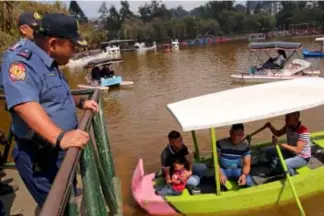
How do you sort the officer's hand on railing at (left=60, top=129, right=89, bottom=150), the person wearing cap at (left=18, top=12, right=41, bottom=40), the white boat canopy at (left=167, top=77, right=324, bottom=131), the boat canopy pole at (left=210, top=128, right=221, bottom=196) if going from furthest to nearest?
the boat canopy pole at (left=210, top=128, right=221, bottom=196) < the white boat canopy at (left=167, top=77, right=324, bottom=131) < the person wearing cap at (left=18, top=12, right=41, bottom=40) < the officer's hand on railing at (left=60, top=129, right=89, bottom=150)

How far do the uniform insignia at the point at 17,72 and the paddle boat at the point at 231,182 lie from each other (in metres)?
3.34

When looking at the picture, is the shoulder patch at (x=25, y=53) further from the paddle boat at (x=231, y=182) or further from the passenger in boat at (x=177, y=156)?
the passenger in boat at (x=177, y=156)

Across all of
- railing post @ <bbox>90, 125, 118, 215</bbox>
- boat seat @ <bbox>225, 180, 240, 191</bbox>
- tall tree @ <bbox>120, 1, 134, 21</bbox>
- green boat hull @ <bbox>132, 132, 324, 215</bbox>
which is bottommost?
green boat hull @ <bbox>132, 132, 324, 215</bbox>

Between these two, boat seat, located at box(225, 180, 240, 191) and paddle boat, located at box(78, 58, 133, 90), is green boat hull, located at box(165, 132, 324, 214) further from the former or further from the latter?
paddle boat, located at box(78, 58, 133, 90)

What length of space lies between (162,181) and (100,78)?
599 inches

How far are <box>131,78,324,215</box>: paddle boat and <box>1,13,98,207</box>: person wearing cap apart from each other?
303cm

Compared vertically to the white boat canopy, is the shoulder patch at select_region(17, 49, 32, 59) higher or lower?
higher

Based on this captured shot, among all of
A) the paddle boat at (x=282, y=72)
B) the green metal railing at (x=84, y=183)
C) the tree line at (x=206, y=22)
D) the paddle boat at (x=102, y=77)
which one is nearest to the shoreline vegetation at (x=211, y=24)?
the tree line at (x=206, y=22)

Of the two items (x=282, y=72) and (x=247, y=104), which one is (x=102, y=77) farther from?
(x=247, y=104)

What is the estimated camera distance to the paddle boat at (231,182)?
18.1 ft

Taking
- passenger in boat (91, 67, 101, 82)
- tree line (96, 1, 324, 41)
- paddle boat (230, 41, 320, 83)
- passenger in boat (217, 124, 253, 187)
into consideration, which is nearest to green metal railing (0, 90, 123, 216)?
passenger in boat (217, 124, 253, 187)

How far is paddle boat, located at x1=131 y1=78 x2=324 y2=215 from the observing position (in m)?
5.53

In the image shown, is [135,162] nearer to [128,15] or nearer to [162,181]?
[162,181]

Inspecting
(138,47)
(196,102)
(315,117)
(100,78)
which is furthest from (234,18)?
(196,102)
